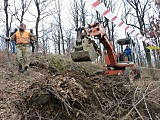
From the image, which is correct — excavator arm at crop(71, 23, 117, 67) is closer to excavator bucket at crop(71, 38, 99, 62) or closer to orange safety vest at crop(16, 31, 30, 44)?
excavator bucket at crop(71, 38, 99, 62)

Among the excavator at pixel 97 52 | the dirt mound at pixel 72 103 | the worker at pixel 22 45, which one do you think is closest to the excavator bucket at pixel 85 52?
the excavator at pixel 97 52

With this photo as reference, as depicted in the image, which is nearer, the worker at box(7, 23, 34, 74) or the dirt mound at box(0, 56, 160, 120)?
the dirt mound at box(0, 56, 160, 120)

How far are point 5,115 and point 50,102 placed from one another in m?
0.92

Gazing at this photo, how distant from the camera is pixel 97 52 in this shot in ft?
23.2

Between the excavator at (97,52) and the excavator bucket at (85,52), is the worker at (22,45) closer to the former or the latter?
the excavator at (97,52)

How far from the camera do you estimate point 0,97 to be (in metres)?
5.44

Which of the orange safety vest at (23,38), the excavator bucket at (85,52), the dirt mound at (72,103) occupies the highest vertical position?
the orange safety vest at (23,38)

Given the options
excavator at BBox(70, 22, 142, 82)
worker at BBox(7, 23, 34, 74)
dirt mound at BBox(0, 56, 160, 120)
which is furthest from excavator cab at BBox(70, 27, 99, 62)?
worker at BBox(7, 23, 34, 74)

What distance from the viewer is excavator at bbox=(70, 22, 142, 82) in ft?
22.4

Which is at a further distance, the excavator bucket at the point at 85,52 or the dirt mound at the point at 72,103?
the excavator bucket at the point at 85,52

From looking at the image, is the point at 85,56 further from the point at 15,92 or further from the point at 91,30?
the point at 15,92

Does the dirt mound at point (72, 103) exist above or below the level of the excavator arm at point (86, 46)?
below

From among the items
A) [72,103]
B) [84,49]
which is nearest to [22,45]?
[84,49]

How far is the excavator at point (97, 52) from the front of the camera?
22.4 feet
